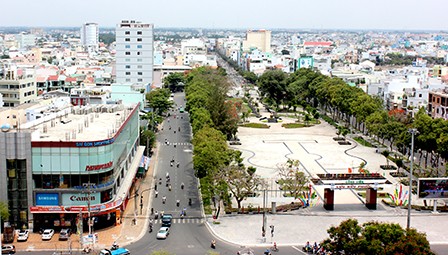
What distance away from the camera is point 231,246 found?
132ft

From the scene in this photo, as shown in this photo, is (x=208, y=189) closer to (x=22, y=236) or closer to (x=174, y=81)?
(x=22, y=236)

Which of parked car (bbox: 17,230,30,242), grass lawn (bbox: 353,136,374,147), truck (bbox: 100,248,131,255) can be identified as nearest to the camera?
truck (bbox: 100,248,131,255)

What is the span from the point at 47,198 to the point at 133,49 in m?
83.0

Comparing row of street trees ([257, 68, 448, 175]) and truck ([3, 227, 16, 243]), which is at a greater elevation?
row of street trees ([257, 68, 448, 175])

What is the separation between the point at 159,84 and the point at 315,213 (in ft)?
289

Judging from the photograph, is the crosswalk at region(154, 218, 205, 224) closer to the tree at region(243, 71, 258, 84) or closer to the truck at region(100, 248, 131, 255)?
the truck at region(100, 248, 131, 255)

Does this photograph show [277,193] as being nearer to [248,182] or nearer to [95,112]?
[248,182]

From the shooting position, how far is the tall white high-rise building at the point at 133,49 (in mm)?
121312

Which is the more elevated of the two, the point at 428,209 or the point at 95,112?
the point at 95,112

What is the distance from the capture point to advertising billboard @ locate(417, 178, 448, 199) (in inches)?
1905

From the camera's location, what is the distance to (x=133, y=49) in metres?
122

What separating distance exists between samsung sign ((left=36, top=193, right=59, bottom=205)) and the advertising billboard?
29459 mm

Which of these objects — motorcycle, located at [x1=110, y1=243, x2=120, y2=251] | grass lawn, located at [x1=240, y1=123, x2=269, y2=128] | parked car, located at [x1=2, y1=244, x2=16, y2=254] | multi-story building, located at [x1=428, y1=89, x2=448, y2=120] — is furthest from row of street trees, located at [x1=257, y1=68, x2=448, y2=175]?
parked car, located at [x1=2, y1=244, x2=16, y2=254]

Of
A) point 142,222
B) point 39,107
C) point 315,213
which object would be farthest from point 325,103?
point 142,222
